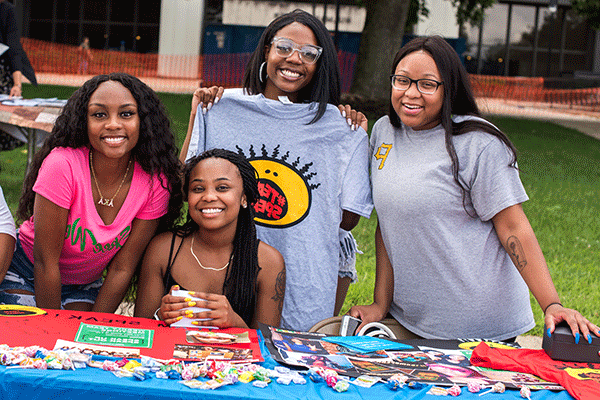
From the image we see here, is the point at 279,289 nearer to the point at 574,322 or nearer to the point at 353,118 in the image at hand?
the point at 353,118

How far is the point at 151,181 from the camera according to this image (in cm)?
291

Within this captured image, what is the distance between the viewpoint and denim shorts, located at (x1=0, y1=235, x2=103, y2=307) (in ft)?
9.80

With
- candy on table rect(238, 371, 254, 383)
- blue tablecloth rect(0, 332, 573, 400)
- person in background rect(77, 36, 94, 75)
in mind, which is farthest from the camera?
person in background rect(77, 36, 94, 75)

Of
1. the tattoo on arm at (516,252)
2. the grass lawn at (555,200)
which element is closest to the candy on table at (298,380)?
the tattoo on arm at (516,252)

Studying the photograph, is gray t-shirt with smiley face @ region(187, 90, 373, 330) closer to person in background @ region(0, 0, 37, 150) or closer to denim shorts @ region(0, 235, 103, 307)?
denim shorts @ region(0, 235, 103, 307)

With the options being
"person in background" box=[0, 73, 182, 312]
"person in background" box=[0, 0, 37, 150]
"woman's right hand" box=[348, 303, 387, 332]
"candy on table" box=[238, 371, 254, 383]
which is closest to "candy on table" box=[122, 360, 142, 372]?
"candy on table" box=[238, 371, 254, 383]

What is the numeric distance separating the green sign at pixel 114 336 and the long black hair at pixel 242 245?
0.51 m

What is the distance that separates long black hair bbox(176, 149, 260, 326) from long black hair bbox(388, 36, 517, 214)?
841 mm

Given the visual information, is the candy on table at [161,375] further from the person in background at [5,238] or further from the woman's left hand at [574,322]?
the woman's left hand at [574,322]

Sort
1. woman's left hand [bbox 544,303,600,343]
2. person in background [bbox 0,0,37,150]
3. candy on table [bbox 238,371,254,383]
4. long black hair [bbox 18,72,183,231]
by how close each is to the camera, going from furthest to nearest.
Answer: person in background [bbox 0,0,37,150] → long black hair [bbox 18,72,183,231] → woman's left hand [bbox 544,303,600,343] → candy on table [bbox 238,371,254,383]

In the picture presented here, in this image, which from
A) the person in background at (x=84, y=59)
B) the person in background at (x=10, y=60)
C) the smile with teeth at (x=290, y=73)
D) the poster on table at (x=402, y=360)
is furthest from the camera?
the person in background at (x=84, y=59)

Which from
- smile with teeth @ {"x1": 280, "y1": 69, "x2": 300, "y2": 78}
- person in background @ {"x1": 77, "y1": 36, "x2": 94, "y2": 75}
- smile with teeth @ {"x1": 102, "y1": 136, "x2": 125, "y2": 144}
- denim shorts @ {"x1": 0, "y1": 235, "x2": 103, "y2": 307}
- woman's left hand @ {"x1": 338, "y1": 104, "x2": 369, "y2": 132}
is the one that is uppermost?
person in background @ {"x1": 77, "y1": 36, "x2": 94, "y2": 75}

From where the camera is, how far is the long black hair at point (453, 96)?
267 cm

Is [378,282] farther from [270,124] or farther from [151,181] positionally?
[151,181]
